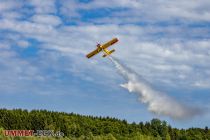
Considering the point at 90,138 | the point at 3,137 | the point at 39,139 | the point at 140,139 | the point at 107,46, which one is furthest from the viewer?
the point at 140,139

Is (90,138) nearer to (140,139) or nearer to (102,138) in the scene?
(102,138)

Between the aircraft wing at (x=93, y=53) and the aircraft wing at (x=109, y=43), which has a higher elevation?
the aircraft wing at (x=109, y=43)

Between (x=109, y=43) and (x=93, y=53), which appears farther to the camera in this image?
(x=93, y=53)

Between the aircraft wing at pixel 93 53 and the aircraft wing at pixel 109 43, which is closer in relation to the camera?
the aircraft wing at pixel 109 43

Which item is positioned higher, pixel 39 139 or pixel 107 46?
pixel 107 46

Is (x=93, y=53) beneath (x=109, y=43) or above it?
beneath

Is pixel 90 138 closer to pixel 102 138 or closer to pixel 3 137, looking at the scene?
pixel 102 138

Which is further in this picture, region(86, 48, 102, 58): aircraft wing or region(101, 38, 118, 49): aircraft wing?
region(86, 48, 102, 58): aircraft wing

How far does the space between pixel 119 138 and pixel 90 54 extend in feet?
228

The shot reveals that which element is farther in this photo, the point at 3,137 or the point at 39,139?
the point at 39,139

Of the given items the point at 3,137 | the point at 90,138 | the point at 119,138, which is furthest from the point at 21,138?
the point at 119,138

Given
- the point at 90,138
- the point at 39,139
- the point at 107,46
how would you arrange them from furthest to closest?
the point at 90,138
the point at 39,139
the point at 107,46

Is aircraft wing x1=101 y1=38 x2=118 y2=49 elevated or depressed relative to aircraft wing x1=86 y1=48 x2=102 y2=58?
elevated

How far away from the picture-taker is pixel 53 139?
122 m
